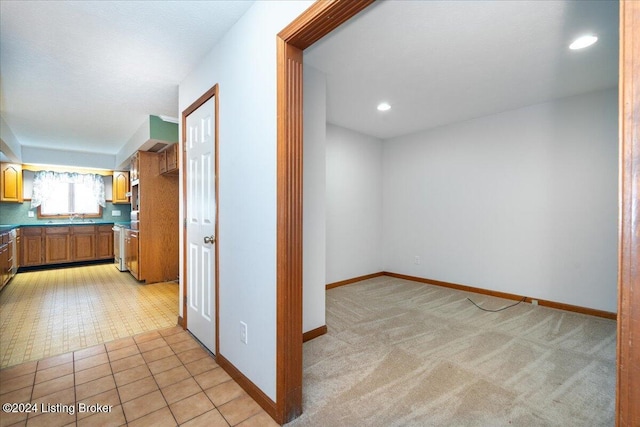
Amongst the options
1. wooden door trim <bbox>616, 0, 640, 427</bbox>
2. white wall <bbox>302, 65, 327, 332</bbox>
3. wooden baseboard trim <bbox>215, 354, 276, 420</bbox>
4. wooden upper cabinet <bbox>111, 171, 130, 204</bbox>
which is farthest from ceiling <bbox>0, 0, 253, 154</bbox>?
wooden upper cabinet <bbox>111, 171, 130, 204</bbox>

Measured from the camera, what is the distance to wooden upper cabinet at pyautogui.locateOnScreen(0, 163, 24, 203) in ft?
17.0

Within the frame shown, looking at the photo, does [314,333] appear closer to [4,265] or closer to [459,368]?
[459,368]

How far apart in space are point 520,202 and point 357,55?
285 centimetres

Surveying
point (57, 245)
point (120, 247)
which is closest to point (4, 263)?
point (120, 247)

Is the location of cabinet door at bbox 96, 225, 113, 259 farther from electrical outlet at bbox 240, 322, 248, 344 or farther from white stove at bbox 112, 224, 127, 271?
electrical outlet at bbox 240, 322, 248, 344

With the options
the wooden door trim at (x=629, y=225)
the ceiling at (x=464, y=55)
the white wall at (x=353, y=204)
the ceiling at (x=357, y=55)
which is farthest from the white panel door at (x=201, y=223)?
the wooden door trim at (x=629, y=225)

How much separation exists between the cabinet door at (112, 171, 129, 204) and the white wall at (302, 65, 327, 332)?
18.9ft

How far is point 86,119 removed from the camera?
3.88 metres

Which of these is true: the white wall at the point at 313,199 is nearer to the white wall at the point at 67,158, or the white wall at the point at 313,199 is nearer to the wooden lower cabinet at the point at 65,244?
the wooden lower cabinet at the point at 65,244

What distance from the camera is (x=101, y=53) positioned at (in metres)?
2.27

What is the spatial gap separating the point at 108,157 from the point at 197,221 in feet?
18.5

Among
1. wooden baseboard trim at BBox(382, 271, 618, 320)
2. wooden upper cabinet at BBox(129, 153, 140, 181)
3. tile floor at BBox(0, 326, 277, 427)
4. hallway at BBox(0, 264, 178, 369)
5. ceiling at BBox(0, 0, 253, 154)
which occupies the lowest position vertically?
tile floor at BBox(0, 326, 277, 427)

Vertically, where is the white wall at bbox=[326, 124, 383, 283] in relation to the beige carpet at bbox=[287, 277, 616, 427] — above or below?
above

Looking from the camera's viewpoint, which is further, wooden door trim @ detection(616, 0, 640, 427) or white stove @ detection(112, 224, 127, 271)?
white stove @ detection(112, 224, 127, 271)
